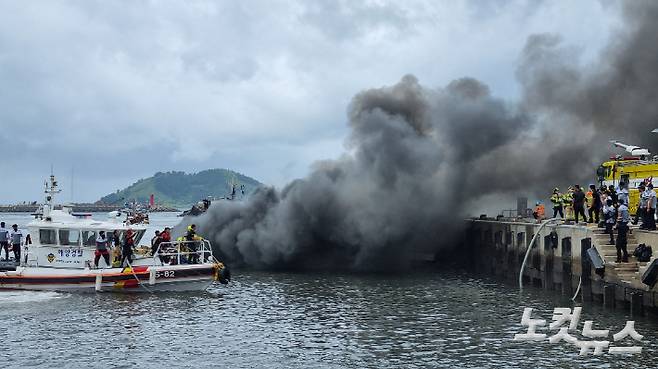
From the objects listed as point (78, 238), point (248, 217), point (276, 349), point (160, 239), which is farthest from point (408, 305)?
point (248, 217)

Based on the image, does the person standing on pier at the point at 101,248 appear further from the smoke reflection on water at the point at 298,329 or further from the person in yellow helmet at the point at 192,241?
the person in yellow helmet at the point at 192,241

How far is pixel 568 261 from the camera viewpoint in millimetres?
31344

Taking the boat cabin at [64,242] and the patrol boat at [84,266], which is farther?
the boat cabin at [64,242]

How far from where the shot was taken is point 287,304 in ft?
101

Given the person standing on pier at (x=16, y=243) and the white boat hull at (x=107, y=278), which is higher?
the person standing on pier at (x=16, y=243)

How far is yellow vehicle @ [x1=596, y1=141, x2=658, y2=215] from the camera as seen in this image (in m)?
34.0

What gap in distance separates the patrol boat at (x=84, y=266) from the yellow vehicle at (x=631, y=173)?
19.8 metres

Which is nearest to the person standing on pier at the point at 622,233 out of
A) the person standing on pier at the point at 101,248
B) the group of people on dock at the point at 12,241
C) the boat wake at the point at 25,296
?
the person standing on pier at the point at 101,248

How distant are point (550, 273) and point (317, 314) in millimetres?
12142

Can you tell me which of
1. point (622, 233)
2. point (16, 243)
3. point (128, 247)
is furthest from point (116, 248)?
point (622, 233)

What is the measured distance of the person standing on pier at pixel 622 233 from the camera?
25.8 metres

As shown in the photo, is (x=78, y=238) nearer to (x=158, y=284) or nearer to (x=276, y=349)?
(x=158, y=284)

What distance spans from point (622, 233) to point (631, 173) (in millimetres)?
10521

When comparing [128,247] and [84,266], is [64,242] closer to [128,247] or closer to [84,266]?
[84,266]
